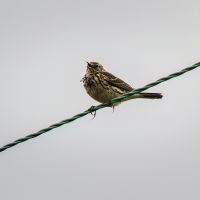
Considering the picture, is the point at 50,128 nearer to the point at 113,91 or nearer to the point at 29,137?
the point at 29,137

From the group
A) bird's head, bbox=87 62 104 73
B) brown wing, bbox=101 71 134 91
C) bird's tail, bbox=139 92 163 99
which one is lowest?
bird's tail, bbox=139 92 163 99

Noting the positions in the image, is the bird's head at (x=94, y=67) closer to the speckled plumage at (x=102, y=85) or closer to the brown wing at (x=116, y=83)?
the speckled plumage at (x=102, y=85)

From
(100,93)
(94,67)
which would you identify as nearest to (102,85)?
(100,93)

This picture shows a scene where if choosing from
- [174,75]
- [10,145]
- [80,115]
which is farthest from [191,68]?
[10,145]

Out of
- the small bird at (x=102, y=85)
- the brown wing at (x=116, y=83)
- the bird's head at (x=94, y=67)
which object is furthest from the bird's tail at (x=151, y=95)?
the bird's head at (x=94, y=67)

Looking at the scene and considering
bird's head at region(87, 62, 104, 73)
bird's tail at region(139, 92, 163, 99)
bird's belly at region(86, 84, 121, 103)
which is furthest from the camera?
bird's head at region(87, 62, 104, 73)

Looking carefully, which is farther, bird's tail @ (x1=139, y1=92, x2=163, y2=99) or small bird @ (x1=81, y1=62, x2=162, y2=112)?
small bird @ (x1=81, y1=62, x2=162, y2=112)

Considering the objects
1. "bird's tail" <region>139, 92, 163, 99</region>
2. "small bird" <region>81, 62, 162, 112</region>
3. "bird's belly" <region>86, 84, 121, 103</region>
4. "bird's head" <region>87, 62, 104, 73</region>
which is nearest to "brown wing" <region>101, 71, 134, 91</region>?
"small bird" <region>81, 62, 162, 112</region>

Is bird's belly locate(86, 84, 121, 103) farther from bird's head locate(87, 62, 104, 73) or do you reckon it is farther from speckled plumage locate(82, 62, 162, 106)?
bird's head locate(87, 62, 104, 73)
